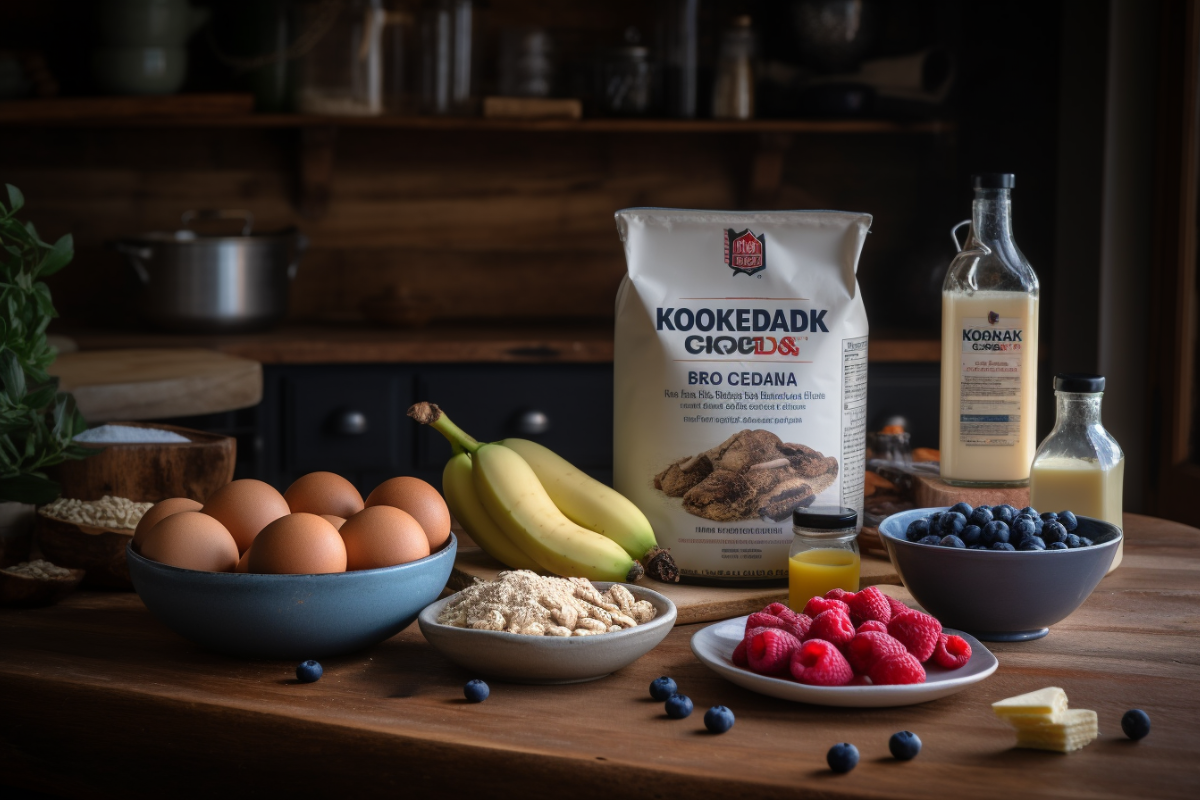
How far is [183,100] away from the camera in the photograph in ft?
8.64

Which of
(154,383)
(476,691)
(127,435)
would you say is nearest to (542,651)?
(476,691)

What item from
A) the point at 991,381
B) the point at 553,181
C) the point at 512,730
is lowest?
the point at 512,730

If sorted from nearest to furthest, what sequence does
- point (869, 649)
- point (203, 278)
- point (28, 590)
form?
point (869, 649) → point (28, 590) → point (203, 278)

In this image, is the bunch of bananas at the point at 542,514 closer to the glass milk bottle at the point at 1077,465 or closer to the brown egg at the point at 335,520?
the brown egg at the point at 335,520

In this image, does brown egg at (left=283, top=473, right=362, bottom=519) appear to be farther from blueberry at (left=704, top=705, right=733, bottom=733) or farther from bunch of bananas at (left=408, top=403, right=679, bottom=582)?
blueberry at (left=704, top=705, right=733, bottom=733)

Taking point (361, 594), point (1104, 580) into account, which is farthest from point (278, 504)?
point (1104, 580)

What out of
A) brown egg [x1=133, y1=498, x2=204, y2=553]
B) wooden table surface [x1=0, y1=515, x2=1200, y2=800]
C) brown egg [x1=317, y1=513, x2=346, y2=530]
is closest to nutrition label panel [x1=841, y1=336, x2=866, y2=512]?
wooden table surface [x1=0, y1=515, x2=1200, y2=800]

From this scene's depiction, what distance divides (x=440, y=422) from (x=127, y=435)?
33cm

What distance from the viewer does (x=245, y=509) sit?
0.91 meters

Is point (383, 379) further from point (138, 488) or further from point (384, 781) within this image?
point (384, 781)

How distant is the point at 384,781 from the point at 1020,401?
0.70 metres

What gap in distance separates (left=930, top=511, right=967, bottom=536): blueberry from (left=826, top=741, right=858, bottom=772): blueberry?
0.30 metres

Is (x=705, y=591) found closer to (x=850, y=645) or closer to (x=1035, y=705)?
(x=850, y=645)

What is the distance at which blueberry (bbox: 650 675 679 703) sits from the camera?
31.6 inches
